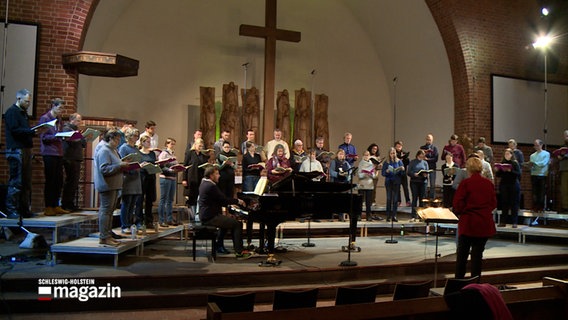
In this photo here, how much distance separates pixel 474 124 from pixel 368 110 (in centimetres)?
333

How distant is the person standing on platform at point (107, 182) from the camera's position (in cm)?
538

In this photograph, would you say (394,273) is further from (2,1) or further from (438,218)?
(2,1)

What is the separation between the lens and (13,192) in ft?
19.6

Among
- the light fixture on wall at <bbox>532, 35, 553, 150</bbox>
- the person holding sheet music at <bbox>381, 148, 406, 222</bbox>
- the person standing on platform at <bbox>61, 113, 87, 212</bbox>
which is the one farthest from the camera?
the light fixture on wall at <bbox>532, 35, 553, 150</bbox>

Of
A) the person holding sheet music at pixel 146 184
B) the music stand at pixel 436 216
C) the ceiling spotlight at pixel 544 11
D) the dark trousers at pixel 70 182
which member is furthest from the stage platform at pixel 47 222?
the ceiling spotlight at pixel 544 11

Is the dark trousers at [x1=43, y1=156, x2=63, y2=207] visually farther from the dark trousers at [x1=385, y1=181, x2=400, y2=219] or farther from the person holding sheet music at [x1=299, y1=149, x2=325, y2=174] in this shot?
the dark trousers at [x1=385, y1=181, x2=400, y2=219]

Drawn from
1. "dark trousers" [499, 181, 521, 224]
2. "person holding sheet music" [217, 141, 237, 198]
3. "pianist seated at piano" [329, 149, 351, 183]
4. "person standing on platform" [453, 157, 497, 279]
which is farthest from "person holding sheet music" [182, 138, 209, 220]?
"dark trousers" [499, 181, 521, 224]

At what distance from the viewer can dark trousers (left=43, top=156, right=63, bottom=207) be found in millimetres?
6223

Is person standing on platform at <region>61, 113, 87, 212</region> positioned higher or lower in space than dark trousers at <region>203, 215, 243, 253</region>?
higher

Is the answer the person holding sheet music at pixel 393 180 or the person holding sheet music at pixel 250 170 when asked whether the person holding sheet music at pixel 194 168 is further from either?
the person holding sheet music at pixel 393 180

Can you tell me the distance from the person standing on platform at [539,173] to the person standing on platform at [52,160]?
8.72 meters

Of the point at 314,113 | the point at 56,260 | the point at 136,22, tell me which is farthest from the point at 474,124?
the point at 56,260

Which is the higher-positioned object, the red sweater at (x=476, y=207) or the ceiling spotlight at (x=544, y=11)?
the ceiling spotlight at (x=544, y=11)

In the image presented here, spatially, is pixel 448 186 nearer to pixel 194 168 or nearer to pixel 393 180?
pixel 393 180
